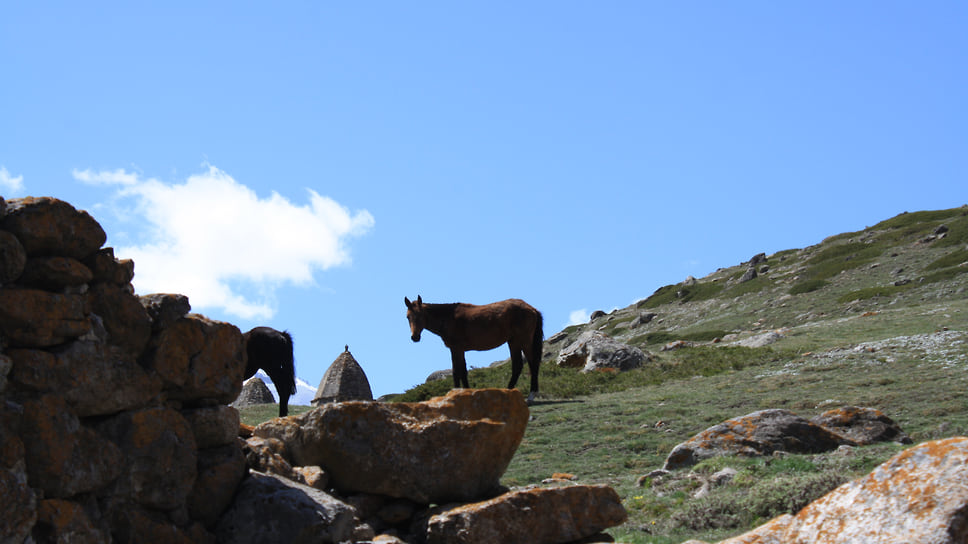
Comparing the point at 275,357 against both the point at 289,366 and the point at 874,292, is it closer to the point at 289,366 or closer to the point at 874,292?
the point at 289,366

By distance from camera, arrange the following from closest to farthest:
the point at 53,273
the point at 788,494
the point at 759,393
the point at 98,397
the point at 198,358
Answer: the point at 53,273 → the point at 98,397 → the point at 198,358 → the point at 788,494 → the point at 759,393

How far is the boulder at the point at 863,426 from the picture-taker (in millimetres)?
16328

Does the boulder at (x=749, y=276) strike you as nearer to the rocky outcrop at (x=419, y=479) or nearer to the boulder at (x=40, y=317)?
the rocky outcrop at (x=419, y=479)

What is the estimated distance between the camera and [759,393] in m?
25.9

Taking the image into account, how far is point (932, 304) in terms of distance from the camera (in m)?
47.2

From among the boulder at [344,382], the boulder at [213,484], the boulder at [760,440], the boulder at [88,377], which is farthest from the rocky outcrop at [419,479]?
the boulder at [344,382]

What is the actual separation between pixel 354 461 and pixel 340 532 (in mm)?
1380

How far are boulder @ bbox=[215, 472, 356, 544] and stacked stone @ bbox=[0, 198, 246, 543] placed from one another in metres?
0.21

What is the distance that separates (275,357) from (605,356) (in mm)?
15987

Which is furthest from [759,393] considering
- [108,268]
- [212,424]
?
[108,268]

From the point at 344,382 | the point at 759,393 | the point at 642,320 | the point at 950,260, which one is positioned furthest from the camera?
the point at 642,320

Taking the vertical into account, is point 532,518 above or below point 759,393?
below

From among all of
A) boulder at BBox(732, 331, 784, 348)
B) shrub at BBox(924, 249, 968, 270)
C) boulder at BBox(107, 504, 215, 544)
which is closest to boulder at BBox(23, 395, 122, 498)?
boulder at BBox(107, 504, 215, 544)

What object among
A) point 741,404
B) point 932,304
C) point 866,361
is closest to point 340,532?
point 741,404
